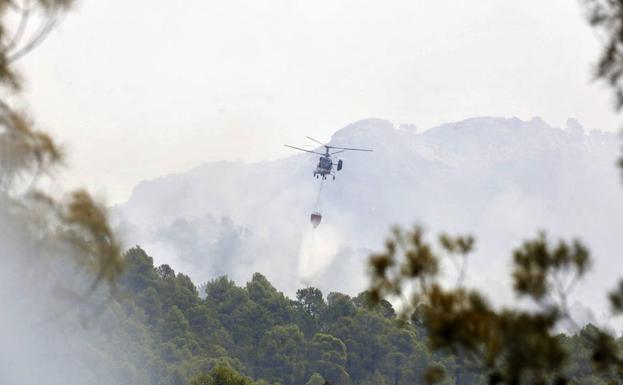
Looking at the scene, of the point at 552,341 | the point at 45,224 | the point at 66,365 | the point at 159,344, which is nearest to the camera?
the point at 552,341

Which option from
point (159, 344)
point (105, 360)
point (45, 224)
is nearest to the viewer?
point (45, 224)

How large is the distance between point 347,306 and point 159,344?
995 inches

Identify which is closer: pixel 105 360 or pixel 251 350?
pixel 105 360

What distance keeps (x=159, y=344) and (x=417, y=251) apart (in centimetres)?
7582

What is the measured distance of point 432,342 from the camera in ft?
33.3

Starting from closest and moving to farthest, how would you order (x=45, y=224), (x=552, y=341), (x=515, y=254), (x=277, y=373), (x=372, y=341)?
(x=552, y=341) < (x=515, y=254) < (x=45, y=224) < (x=277, y=373) < (x=372, y=341)

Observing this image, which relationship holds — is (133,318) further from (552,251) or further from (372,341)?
(552,251)

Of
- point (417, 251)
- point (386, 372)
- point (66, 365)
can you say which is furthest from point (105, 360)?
point (417, 251)

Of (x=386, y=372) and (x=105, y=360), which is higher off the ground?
(x=386, y=372)

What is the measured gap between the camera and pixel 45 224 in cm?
1484

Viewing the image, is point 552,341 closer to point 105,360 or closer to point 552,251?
point 552,251

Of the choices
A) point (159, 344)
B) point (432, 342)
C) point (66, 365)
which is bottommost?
point (432, 342)

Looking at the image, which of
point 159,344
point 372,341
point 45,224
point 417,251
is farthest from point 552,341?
point 372,341

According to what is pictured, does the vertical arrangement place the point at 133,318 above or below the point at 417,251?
above
